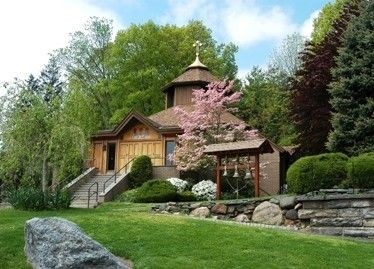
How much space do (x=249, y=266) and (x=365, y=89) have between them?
41.6 ft

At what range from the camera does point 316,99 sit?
2378 centimetres

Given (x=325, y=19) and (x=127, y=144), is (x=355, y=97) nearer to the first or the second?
(x=127, y=144)

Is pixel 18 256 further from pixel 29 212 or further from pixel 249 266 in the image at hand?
pixel 29 212

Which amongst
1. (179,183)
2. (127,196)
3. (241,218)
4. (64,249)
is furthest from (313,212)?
(179,183)

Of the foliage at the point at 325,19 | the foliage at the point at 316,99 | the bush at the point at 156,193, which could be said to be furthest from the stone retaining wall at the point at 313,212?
the foliage at the point at 325,19

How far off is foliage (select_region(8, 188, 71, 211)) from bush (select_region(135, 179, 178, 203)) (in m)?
5.91

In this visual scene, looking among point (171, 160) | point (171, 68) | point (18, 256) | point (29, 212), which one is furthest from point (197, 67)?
point (18, 256)

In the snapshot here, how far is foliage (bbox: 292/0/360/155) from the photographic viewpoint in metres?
23.1

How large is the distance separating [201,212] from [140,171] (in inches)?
465

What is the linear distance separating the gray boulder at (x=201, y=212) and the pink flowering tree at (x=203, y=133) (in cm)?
897

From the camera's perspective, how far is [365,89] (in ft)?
67.3

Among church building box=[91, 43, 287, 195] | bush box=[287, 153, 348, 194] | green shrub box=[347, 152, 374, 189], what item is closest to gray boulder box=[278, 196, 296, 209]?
bush box=[287, 153, 348, 194]

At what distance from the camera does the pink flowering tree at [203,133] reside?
29312 millimetres

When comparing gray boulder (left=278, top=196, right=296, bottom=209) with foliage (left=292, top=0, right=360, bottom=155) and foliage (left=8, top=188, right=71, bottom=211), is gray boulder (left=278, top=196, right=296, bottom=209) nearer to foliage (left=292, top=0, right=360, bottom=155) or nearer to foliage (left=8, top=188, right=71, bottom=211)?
foliage (left=292, top=0, right=360, bottom=155)
